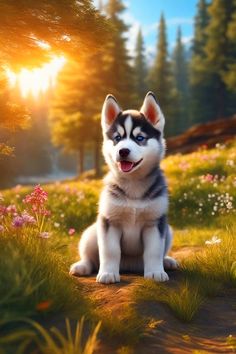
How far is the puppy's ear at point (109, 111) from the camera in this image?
638cm

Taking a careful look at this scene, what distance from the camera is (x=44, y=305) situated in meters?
4.48

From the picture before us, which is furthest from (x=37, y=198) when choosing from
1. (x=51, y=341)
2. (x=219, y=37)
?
(x=219, y=37)

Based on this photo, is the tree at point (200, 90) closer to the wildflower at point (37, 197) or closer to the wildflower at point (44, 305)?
the wildflower at point (37, 197)

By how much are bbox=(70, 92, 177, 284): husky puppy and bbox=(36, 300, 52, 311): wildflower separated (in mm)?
1456

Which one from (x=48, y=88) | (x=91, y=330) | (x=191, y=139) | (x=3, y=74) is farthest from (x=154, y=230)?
(x=48, y=88)

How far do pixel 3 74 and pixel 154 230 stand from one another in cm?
319

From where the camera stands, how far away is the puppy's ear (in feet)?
20.9

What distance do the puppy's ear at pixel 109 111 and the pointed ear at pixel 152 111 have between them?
1.19 ft

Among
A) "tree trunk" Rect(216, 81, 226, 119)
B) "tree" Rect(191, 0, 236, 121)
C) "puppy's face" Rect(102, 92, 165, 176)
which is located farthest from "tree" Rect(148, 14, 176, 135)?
"puppy's face" Rect(102, 92, 165, 176)

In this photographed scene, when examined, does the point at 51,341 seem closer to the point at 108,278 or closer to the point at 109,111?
the point at 108,278

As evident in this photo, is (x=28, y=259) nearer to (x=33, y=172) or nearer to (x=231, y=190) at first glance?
(x=231, y=190)

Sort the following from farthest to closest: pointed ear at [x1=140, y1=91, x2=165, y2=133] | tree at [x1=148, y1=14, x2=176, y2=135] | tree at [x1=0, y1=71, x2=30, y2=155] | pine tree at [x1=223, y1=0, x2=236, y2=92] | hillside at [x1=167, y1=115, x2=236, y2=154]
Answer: tree at [x1=148, y1=14, x2=176, y2=135] < pine tree at [x1=223, y1=0, x2=236, y2=92] < hillside at [x1=167, y1=115, x2=236, y2=154] < tree at [x1=0, y1=71, x2=30, y2=155] < pointed ear at [x1=140, y1=91, x2=165, y2=133]

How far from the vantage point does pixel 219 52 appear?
1625 inches

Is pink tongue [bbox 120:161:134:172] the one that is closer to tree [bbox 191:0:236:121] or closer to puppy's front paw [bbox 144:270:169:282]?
puppy's front paw [bbox 144:270:169:282]
